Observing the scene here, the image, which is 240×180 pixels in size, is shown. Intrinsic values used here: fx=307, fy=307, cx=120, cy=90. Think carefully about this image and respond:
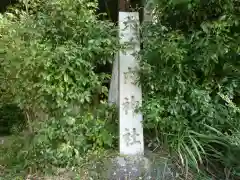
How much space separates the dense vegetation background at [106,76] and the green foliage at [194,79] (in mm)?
10

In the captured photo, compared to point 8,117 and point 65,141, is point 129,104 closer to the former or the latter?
point 65,141

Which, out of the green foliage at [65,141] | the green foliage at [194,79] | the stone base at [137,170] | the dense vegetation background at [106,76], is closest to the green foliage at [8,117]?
the dense vegetation background at [106,76]

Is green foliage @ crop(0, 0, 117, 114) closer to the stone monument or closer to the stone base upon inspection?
the stone monument

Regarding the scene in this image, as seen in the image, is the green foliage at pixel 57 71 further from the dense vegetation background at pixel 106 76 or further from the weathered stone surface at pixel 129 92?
the weathered stone surface at pixel 129 92

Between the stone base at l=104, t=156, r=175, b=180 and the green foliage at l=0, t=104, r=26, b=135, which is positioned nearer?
the stone base at l=104, t=156, r=175, b=180

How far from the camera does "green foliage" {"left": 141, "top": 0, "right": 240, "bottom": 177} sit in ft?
9.92

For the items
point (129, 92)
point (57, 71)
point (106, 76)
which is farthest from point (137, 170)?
point (57, 71)

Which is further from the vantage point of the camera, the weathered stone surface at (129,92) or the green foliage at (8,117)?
the green foliage at (8,117)

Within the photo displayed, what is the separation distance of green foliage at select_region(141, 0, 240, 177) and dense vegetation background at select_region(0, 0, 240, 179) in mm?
10

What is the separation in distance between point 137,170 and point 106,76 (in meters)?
1.02

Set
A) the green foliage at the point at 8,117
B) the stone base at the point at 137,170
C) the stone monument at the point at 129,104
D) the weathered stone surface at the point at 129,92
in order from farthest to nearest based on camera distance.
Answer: the green foliage at the point at 8,117, the weathered stone surface at the point at 129,92, the stone monument at the point at 129,104, the stone base at the point at 137,170

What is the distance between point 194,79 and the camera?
3.27 m

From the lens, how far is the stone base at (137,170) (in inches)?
116

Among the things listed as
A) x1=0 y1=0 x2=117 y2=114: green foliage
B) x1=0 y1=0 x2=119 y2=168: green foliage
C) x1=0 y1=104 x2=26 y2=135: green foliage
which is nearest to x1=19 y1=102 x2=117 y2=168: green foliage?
x1=0 y1=0 x2=119 y2=168: green foliage
